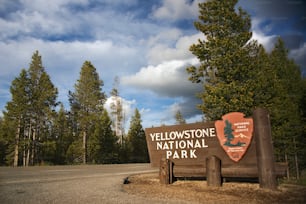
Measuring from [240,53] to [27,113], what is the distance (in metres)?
26.7

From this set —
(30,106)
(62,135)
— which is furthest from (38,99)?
(62,135)

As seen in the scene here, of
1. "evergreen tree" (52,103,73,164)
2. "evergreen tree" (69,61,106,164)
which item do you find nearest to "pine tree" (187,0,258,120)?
"evergreen tree" (69,61,106,164)

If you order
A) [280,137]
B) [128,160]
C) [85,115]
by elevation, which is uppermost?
[85,115]

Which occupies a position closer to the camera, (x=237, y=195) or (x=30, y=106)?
(x=237, y=195)

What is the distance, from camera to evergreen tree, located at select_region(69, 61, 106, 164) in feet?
104

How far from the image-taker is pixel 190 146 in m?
9.81

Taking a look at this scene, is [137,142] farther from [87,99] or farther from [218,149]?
[218,149]

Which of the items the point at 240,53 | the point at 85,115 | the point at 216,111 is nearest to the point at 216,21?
the point at 240,53

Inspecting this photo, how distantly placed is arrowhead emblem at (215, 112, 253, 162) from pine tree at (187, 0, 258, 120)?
4.19 m

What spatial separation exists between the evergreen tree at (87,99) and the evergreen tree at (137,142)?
1508cm

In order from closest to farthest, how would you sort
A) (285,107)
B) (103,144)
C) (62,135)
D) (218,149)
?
(218,149) → (285,107) → (103,144) → (62,135)

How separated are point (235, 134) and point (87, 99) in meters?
26.5

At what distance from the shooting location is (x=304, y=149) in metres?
19.1

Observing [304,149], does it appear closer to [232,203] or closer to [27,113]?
[232,203]
